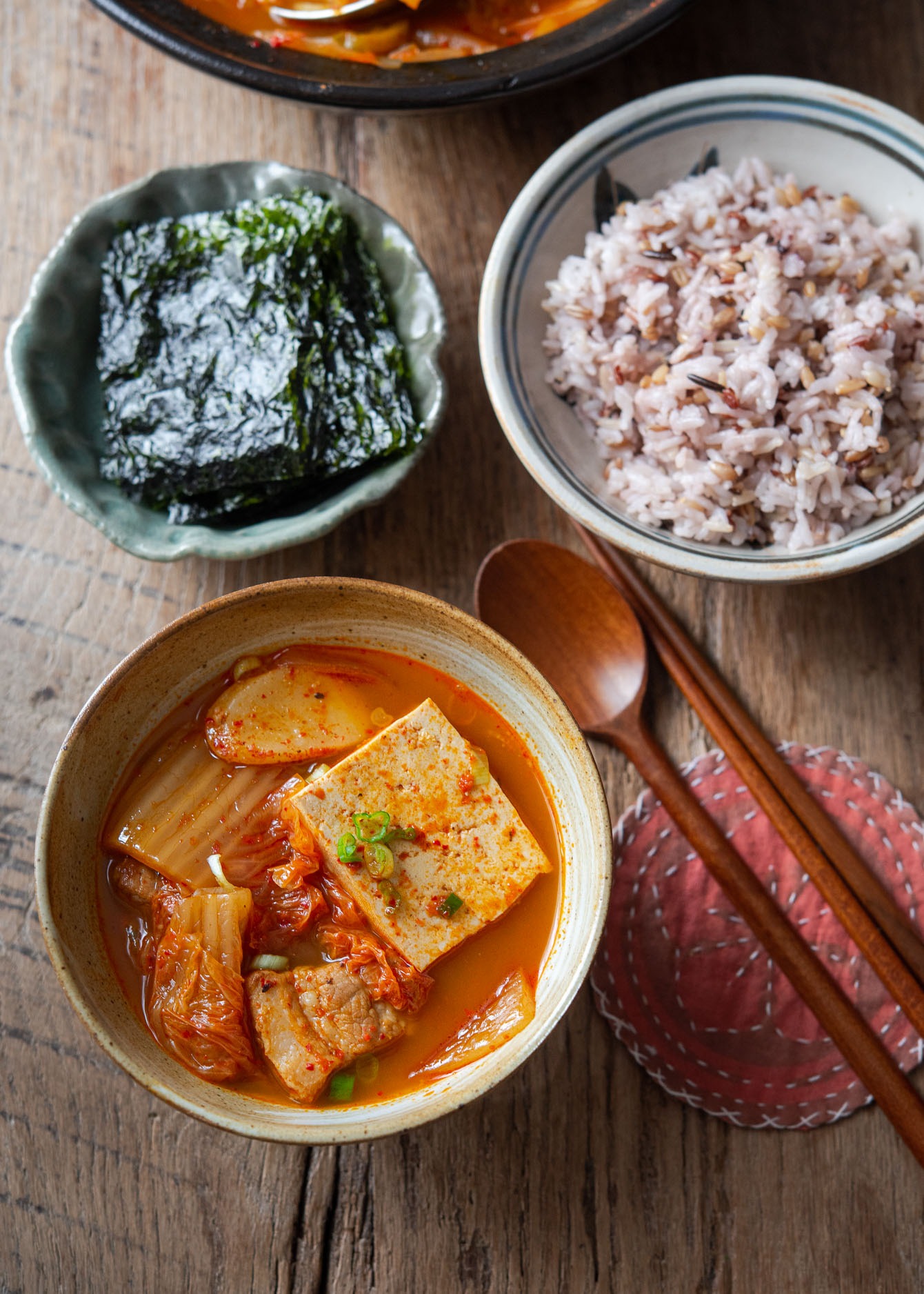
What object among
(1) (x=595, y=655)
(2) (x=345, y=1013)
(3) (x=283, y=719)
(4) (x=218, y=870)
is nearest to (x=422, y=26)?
(1) (x=595, y=655)

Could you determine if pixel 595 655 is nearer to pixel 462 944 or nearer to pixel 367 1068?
pixel 462 944

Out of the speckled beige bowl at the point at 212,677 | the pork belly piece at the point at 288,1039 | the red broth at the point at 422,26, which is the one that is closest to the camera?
the speckled beige bowl at the point at 212,677

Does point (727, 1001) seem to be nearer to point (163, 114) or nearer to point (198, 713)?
point (198, 713)

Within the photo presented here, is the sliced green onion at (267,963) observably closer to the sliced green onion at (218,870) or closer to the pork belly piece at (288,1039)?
the pork belly piece at (288,1039)

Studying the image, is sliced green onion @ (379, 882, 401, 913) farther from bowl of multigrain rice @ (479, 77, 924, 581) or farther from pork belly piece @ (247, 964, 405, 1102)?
bowl of multigrain rice @ (479, 77, 924, 581)

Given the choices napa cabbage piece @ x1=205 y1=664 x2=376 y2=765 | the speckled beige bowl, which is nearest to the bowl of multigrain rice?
the speckled beige bowl

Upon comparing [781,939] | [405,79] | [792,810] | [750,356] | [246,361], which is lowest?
[781,939]

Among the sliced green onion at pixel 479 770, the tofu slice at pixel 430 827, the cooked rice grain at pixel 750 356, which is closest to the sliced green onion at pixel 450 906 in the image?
the tofu slice at pixel 430 827
